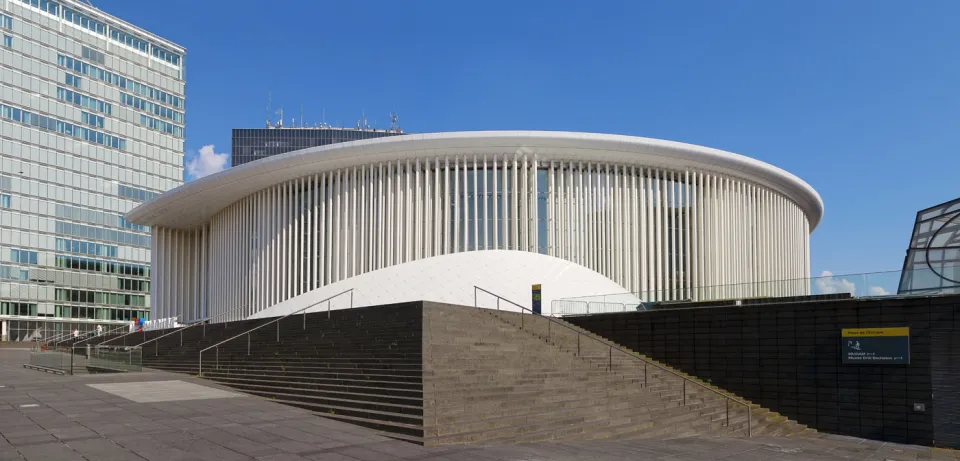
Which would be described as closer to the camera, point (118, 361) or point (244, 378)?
point (244, 378)

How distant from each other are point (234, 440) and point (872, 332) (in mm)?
14421

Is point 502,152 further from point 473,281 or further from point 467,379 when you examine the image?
point 467,379

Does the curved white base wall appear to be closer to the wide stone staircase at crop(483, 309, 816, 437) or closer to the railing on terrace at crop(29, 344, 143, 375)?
the wide stone staircase at crop(483, 309, 816, 437)

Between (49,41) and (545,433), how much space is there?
234 feet

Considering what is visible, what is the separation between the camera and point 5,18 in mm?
64875

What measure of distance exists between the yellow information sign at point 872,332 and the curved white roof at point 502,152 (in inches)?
671

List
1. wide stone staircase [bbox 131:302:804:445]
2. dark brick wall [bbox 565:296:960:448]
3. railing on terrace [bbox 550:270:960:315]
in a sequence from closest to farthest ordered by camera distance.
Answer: wide stone staircase [bbox 131:302:804:445], dark brick wall [bbox 565:296:960:448], railing on terrace [bbox 550:270:960:315]

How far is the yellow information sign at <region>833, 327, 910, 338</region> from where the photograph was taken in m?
17.5

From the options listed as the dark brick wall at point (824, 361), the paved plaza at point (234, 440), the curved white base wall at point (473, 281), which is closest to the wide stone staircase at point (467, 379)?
the paved plaza at point (234, 440)

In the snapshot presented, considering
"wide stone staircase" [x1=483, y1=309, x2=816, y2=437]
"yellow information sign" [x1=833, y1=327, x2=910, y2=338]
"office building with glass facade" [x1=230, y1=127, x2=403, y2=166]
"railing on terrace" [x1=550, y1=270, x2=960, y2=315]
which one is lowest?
"wide stone staircase" [x1=483, y1=309, x2=816, y2=437]

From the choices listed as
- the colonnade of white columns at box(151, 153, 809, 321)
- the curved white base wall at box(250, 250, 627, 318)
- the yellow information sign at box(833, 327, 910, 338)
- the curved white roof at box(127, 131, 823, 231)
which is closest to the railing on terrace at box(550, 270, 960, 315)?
the yellow information sign at box(833, 327, 910, 338)

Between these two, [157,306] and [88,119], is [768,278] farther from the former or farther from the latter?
[88,119]

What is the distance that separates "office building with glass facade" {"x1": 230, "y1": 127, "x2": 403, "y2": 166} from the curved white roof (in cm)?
9888

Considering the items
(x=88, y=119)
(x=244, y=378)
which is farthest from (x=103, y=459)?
(x=88, y=119)
